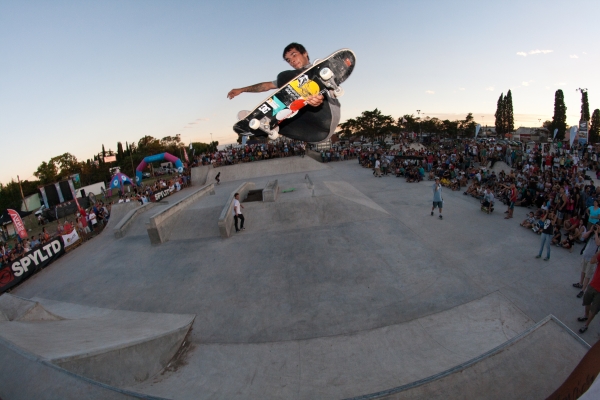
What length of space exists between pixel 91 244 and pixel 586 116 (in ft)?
247

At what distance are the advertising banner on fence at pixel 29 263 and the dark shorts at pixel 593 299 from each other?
1472 centimetres

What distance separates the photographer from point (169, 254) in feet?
30.0

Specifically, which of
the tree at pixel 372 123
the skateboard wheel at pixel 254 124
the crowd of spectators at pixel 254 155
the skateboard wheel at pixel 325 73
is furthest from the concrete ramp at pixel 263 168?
the tree at pixel 372 123

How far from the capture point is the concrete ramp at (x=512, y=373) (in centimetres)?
319

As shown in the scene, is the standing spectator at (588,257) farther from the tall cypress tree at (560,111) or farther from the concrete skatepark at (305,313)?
the tall cypress tree at (560,111)

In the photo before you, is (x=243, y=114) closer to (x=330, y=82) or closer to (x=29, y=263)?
(x=330, y=82)

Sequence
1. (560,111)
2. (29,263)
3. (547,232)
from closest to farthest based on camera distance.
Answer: (547,232)
(29,263)
(560,111)

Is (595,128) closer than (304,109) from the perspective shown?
No

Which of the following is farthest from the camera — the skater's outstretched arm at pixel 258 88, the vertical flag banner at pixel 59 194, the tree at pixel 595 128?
the tree at pixel 595 128

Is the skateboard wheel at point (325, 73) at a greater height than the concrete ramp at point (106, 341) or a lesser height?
greater

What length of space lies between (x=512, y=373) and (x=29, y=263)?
44.4ft

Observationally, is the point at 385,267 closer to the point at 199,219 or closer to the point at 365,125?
the point at 199,219

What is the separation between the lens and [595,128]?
56625 mm

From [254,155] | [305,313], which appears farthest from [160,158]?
[305,313]
